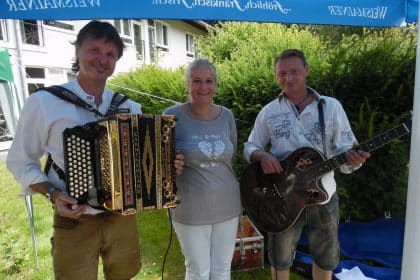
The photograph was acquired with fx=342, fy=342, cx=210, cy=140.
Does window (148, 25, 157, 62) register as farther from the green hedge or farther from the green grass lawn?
the green hedge

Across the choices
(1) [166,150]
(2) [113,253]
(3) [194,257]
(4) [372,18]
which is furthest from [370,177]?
(2) [113,253]

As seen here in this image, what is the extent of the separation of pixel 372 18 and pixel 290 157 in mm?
1434

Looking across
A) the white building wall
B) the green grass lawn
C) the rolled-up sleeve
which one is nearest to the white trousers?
the rolled-up sleeve

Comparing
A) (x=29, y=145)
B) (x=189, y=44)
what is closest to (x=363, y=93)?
(x=29, y=145)

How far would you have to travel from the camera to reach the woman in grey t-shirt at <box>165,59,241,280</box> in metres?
2.07

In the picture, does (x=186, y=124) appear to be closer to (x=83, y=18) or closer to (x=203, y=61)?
(x=203, y=61)

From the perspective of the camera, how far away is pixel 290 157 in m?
2.29

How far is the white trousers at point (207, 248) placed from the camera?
83.2 inches

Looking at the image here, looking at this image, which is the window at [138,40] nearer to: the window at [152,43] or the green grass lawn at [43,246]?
the window at [152,43]

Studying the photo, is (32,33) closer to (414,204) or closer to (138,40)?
(138,40)

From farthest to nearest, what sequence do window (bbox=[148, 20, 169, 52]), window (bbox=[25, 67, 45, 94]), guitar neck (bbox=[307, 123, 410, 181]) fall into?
window (bbox=[148, 20, 169, 52]) → window (bbox=[25, 67, 45, 94]) → guitar neck (bbox=[307, 123, 410, 181])

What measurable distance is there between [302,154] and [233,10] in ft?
3.80

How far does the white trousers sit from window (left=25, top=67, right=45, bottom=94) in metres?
10.5

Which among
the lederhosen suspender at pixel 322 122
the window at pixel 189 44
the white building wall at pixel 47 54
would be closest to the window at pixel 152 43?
the white building wall at pixel 47 54
